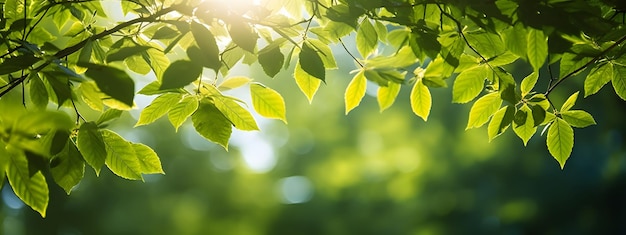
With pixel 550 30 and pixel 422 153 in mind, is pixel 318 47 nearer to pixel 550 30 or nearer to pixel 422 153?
pixel 550 30

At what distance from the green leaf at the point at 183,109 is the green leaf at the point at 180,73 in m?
0.39

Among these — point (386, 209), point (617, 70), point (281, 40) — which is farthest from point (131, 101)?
Answer: point (386, 209)

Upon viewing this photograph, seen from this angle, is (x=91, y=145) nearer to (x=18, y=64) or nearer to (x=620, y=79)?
(x=18, y=64)

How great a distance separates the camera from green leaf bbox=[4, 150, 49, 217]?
1.03m

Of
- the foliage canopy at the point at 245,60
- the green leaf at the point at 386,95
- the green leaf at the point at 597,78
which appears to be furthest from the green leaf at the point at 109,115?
the green leaf at the point at 597,78

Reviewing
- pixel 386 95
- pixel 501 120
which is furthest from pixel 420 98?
pixel 501 120

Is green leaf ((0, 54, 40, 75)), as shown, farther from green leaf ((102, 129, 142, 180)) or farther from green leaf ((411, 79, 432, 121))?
green leaf ((411, 79, 432, 121))

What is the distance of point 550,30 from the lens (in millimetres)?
1158

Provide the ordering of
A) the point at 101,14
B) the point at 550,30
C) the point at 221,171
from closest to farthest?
1. the point at 550,30
2. the point at 101,14
3. the point at 221,171

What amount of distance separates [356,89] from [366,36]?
0.58 feet

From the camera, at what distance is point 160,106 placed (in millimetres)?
1478

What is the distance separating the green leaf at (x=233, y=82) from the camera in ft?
5.14

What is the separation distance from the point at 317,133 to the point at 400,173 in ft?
6.80

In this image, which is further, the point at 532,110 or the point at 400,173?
the point at 400,173
